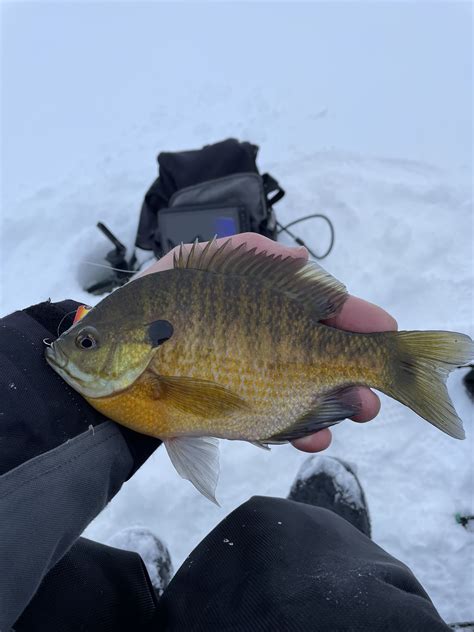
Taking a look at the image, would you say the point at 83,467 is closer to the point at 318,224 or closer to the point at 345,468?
the point at 345,468

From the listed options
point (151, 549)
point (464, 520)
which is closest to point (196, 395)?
point (151, 549)

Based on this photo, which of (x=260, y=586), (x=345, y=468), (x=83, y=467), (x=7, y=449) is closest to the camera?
(x=7, y=449)

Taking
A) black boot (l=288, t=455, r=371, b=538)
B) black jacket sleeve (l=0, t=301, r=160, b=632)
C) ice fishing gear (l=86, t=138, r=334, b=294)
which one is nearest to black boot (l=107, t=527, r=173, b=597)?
black boot (l=288, t=455, r=371, b=538)

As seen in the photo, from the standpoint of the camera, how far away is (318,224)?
3.51m

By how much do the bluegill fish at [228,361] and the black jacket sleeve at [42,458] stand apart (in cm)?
8

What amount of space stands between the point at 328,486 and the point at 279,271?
1436 millimetres

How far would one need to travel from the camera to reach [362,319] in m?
1.91

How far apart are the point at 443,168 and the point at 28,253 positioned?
9.90 feet

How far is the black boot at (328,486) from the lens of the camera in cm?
250

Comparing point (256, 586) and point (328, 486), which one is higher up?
point (256, 586)

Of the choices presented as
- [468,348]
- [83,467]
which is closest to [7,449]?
[83,467]

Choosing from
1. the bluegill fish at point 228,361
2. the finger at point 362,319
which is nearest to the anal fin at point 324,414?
the bluegill fish at point 228,361

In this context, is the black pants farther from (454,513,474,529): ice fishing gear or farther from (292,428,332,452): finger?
(454,513,474,529): ice fishing gear

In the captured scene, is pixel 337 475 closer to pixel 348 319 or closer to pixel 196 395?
pixel 348 319
